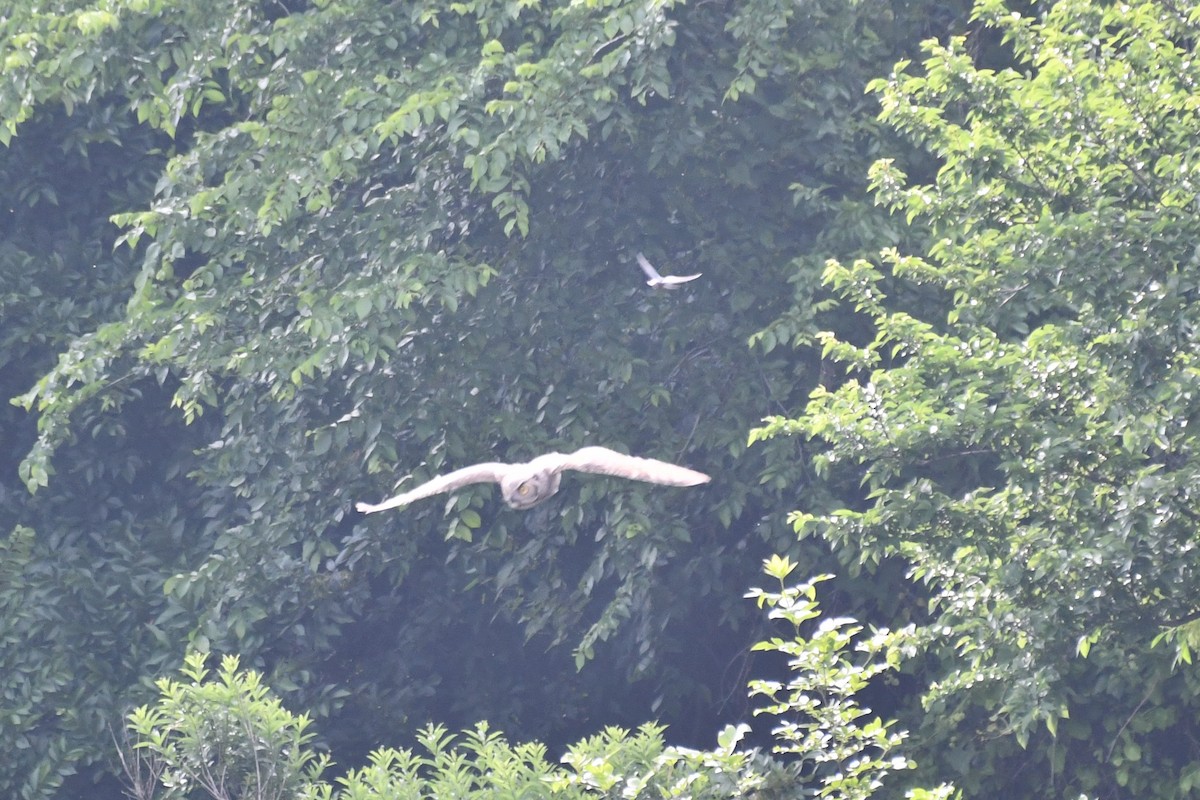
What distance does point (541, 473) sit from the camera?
21.5 feet

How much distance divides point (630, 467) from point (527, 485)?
2.24 ft

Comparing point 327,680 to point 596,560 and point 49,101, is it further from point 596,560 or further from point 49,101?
point 49,101

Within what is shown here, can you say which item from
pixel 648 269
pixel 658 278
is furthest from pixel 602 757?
pixel 648 269

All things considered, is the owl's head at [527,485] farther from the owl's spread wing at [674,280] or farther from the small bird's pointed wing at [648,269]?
the small bird's pointed wing at [648,269]

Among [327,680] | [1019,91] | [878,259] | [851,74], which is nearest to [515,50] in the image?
[851,74]

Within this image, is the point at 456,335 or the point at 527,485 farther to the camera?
the point at 456,335

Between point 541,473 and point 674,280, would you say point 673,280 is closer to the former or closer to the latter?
point 674,280

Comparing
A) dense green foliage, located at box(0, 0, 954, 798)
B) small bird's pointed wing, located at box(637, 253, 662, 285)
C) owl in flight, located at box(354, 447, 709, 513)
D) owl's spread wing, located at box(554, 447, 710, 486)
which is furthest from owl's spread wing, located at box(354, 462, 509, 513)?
small bird's pointed wing, located at box(637, 253, 662, 285)

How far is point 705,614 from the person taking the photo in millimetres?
8180

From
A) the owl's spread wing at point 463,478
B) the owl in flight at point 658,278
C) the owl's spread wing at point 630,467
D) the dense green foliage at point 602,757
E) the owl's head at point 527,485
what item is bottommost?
the dense green foliage at point 602,757

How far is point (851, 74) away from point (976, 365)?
2.33 meters

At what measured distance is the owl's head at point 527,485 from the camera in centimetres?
657

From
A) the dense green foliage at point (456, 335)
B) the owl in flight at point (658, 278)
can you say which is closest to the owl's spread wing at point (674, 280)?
the owl in flight at point (658, 278)

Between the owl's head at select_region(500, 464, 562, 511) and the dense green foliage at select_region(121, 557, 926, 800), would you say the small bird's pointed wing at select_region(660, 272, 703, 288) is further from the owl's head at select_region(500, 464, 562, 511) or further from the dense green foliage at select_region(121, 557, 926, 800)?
the dense green foliage at select_region(121, 557, 926, 800)
